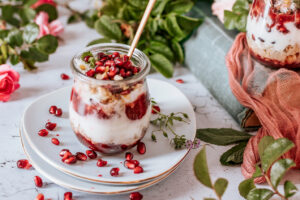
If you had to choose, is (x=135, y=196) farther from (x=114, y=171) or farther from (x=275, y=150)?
(x=275, y=150)

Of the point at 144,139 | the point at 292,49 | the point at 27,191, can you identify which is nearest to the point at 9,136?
the point at 27,191

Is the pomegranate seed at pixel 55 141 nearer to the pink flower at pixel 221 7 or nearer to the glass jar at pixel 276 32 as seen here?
the glass jar at pixel 276 32

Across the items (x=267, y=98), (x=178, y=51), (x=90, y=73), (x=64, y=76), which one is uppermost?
(x=90, y=73)

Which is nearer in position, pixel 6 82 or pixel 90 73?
pixel 90 73

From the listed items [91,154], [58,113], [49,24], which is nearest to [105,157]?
[91,154]

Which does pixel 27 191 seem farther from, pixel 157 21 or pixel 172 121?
pixel 157 21

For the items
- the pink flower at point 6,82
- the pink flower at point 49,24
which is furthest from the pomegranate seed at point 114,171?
the pink flower at point 49,24

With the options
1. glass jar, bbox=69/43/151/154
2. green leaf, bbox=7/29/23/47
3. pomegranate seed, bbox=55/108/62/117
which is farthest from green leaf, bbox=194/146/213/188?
green leaf, bbox=7/29/23/47
